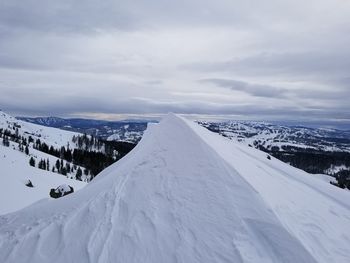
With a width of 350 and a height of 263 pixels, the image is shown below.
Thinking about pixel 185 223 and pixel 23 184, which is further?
pixel 23 184

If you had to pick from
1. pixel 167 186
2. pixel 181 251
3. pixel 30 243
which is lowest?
pixel 30 243

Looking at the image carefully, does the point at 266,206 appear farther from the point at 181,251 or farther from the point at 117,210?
the point at 117,210

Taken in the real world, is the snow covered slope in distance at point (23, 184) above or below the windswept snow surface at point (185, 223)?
below

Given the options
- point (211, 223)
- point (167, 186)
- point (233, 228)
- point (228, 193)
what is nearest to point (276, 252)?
point (233, 228)

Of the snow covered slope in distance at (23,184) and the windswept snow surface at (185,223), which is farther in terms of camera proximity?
the snow covered slope in distance at (23,184)

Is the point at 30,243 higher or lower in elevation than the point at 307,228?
lower

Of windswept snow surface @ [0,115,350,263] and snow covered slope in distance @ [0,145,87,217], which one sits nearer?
windswept snow surface @ [0,115,350,263]

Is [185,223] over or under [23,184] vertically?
over

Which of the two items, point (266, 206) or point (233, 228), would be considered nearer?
point (233, 228)
